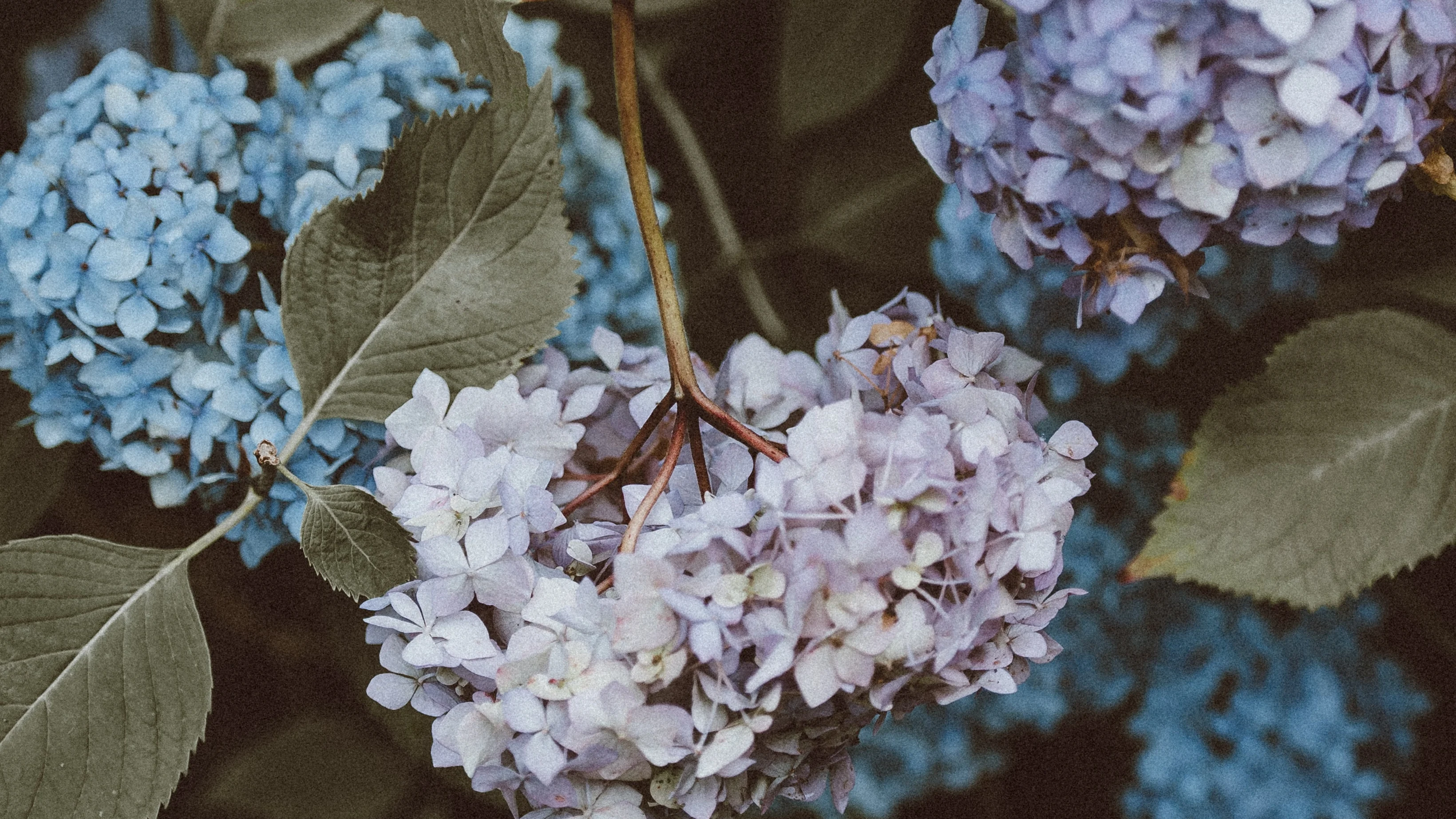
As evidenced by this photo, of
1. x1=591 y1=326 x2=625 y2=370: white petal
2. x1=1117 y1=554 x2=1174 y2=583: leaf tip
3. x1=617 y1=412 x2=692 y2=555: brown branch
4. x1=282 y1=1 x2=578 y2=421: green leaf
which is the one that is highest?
x1=282 y1=1 x2=578 y2=421: green leaf

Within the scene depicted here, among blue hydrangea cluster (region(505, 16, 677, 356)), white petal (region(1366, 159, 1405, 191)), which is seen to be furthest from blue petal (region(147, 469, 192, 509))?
white petal (region(1366, 159, 1405, 191))

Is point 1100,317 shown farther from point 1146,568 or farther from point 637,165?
point 637,165

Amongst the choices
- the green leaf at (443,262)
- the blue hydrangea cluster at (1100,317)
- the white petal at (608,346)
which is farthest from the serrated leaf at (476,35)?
the blue hydrangea cluster at (1100,317)

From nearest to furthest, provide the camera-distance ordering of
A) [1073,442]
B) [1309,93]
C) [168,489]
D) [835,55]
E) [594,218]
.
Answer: [1309,93] → [1073,442] → [168,489] → [594,218] → [835,55]

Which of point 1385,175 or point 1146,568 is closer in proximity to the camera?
point 1385,175

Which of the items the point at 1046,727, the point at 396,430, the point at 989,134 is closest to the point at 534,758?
the point at 396,430

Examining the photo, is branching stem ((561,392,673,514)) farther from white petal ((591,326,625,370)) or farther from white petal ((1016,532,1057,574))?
white petal ((1016,532,1057,574))

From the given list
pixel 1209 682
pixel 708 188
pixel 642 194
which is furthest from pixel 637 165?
pixel 1209 682
